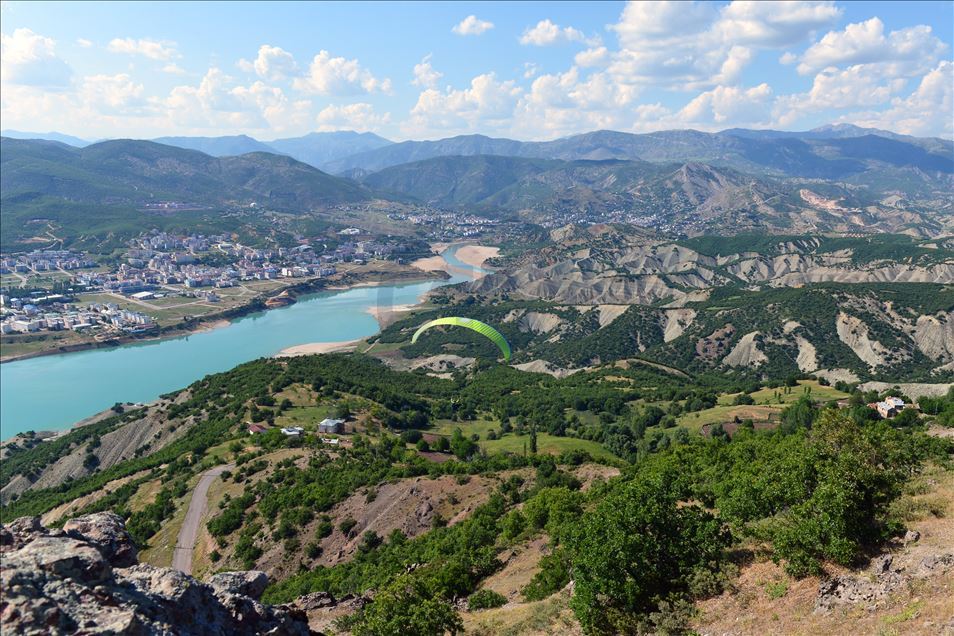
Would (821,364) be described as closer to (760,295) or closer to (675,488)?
(760,295)

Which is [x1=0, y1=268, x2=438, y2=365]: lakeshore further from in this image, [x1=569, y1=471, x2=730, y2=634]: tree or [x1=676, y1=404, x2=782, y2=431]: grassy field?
[x1=569, y1=471, x2=730, y2=634]: tree

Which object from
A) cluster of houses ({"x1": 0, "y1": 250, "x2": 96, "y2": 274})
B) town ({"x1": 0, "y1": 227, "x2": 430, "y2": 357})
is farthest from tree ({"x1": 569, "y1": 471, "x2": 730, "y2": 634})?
cluster of houses ({"x1": 0, "y1": 250, "x2": 96, "y2": 274})

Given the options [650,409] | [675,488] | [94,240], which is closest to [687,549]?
[675,488]

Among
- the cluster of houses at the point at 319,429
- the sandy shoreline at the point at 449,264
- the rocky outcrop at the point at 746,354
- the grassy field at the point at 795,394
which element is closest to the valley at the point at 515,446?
the cluster of houses at the point at 319,429

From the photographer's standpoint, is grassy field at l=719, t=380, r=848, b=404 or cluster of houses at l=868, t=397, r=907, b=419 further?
grassy field at l=719, t=380, r=848, b=404

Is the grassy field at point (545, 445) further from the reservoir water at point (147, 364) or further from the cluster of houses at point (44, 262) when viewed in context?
the cluster of houses at point (44, 262)

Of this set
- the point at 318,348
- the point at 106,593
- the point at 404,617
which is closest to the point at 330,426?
the point at 404,617
